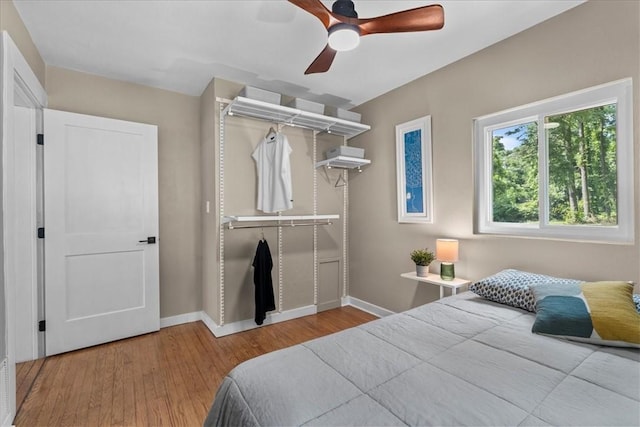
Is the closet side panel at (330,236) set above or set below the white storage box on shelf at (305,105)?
below

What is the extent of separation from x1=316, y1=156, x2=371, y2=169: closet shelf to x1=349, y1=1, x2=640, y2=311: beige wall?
0.17 metres

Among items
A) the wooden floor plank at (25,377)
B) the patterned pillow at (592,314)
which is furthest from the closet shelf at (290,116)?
the wooden floor plank at (25,377)

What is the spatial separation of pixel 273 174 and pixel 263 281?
1120mm

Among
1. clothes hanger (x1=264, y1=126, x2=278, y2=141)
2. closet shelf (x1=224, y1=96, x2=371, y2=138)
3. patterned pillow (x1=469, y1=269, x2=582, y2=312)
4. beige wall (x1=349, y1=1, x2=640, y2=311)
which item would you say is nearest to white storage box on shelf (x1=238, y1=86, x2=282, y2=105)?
closet shelf (x1=224, y1=96, x2=371, y2=138)

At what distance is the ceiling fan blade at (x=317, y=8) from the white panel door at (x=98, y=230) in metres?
2.25

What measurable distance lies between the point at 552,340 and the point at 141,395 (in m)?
2.48

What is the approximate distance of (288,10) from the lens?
199 cm

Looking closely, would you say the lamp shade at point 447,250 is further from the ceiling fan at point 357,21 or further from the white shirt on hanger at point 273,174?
the ceiling fan at point 357,21

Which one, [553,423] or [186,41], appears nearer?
[553,423]

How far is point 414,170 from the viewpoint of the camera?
3.09 m

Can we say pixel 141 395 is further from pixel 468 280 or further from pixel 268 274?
pixel 468 280

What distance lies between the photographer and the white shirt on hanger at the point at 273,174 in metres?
3.05

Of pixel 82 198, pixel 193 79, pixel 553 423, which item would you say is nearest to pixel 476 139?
pixel 553 423

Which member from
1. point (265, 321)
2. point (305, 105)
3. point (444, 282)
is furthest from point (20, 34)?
point (444, 282)
